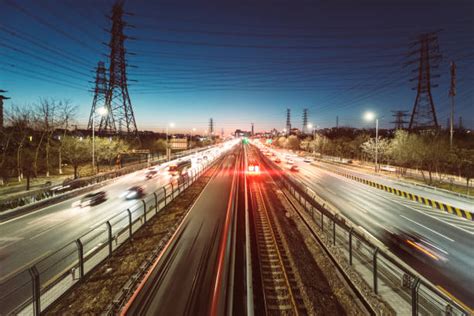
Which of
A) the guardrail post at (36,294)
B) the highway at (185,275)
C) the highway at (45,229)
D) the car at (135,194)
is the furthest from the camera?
the car at (135,194)

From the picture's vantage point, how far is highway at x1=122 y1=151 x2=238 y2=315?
7336mm

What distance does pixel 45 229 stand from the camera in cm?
1429

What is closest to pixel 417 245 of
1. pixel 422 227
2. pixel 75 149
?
pixel 422 227

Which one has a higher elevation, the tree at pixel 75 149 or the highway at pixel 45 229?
the tree at pixel 75 149

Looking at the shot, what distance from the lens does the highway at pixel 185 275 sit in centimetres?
Answer: 734

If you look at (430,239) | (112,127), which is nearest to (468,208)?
(430,239)

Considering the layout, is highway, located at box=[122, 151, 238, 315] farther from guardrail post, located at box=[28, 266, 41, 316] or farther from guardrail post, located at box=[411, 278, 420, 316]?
guardrail post, located at box=[411, 278, 420, 316]

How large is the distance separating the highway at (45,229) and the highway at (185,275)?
3819 millimetres

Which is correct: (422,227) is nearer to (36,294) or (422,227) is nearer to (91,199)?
(36,294)

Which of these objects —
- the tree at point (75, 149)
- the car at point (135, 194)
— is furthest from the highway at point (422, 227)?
the tree at point (75, 149)

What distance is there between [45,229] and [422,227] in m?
24.9

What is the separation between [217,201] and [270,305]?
13563 mm

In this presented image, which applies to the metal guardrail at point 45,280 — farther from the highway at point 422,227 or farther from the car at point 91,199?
the highway at point 422,227

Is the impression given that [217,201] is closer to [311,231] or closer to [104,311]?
[311,231]
